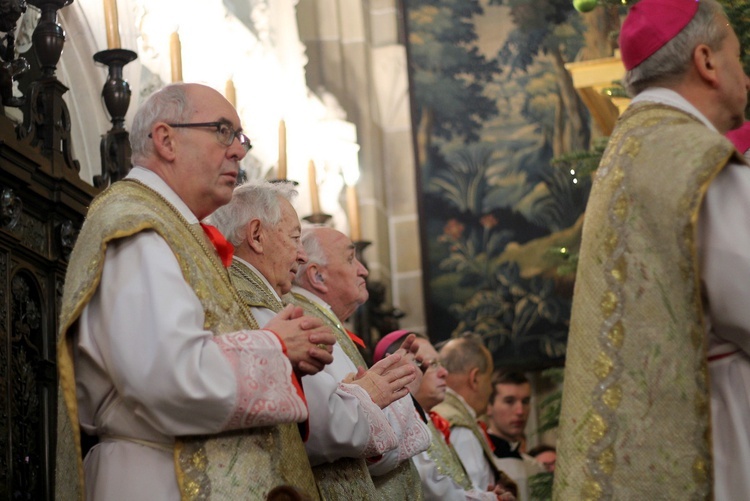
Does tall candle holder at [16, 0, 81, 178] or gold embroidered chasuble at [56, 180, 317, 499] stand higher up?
tall candle holder at [16, 0, 81, 178]

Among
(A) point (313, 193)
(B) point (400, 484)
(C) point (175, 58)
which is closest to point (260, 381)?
(B) point (400, 484)

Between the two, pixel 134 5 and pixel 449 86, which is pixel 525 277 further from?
pixel 134 5

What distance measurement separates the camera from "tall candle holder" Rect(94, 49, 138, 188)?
203 inches

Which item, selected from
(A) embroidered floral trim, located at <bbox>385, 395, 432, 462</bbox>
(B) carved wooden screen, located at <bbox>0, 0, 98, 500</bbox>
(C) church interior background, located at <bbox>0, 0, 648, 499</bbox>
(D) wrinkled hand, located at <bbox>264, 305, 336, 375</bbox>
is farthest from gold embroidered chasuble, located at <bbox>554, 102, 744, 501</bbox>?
(C) church interior background, located at <bbox>0, 0, 648, 499</bbox>

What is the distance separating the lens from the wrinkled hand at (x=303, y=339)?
3307 millimetres

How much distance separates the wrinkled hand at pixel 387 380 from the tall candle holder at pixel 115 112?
1742mm

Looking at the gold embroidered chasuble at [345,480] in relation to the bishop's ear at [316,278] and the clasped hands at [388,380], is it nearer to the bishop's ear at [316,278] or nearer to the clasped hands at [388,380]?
the clasped hands at [388,380]

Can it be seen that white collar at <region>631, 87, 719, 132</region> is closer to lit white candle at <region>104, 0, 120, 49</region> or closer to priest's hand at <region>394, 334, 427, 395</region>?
priest's hand at <region>394, 334, 427, 395</region>

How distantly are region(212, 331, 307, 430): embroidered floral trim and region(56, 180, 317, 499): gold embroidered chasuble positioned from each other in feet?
0.36

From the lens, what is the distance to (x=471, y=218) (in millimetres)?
13430

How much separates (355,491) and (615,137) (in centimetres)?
155

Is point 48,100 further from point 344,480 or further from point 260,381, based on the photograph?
point 260,381

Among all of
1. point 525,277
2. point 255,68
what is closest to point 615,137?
point 255,68

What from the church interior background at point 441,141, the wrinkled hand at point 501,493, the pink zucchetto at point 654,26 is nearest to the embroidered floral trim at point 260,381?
the pink zucchetto at point 654,26
